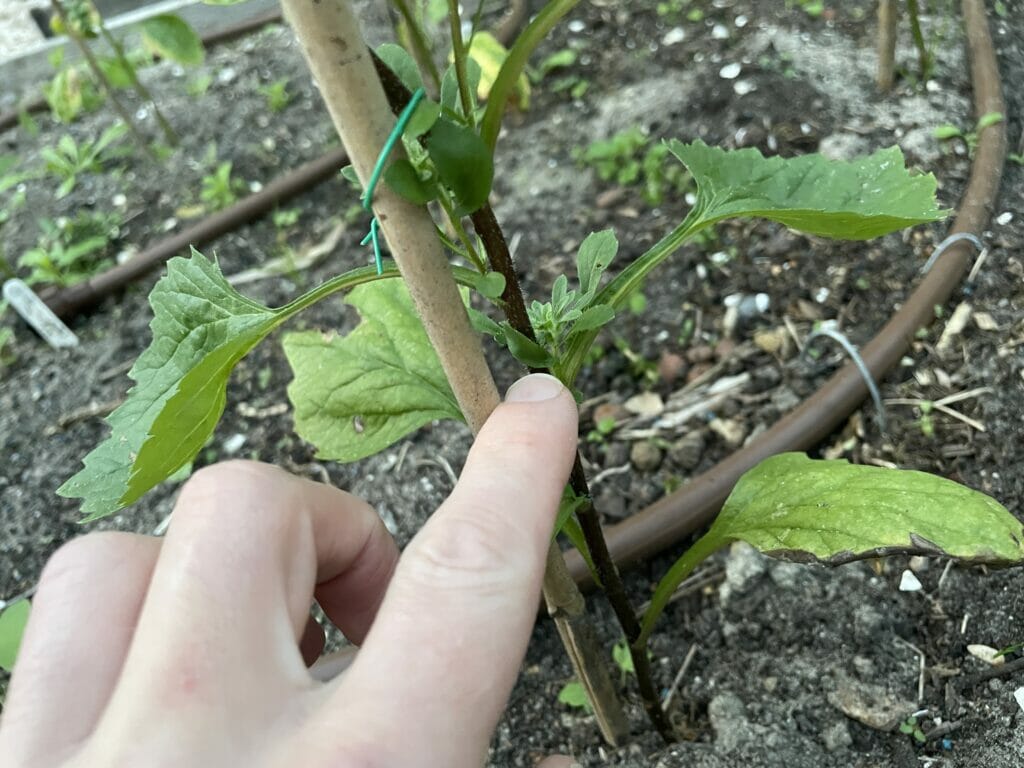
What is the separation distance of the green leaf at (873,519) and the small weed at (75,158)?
2.62m

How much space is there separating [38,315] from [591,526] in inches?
72.5

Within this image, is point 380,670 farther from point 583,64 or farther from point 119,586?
point 583,64

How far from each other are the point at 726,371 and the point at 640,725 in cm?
75

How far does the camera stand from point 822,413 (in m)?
1.48

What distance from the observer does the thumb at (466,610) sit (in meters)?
0.53

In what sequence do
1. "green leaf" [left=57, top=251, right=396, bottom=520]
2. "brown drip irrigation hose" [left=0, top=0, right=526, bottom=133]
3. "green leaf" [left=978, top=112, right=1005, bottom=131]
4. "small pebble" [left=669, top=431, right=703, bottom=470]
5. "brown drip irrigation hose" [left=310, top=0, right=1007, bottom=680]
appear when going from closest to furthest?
"green leaf" [left=57, top=251, right=396, bottom=520]
"brown drip irrigation hose" [left=310, top=0, right=1007, bottom=680]
"small pebble" [left=669, top=431, right=703, bottom=470]
"green leaf" [left=978, top=112, right=1005, bottom=131]
"brown drip irrigation hose" [left=0, top=0, right=526, bottom=133]

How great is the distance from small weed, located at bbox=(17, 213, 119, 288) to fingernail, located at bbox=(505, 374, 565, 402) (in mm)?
2019

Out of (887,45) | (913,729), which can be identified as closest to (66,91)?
(887,45)

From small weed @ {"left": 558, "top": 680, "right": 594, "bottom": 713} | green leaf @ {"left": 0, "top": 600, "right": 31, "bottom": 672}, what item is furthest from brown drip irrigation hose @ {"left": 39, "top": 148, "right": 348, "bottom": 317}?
small weed @ {"left": 558, "top": 680, "right": 594, "bottom": 713}

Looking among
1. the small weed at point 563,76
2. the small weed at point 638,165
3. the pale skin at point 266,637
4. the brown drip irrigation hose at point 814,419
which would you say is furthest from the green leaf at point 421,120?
the small weed at point 563,76

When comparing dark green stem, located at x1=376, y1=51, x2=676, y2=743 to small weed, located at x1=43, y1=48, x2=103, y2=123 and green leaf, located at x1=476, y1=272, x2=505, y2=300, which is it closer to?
green leaf, located at x1=476, y1=272, x2=505, y2=300

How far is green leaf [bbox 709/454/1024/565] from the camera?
2.45ft

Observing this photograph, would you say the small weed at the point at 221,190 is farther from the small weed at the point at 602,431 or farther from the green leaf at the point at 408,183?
the green leaf at the point at 408,183

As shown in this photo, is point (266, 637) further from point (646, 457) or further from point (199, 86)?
point (199, 86)
